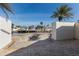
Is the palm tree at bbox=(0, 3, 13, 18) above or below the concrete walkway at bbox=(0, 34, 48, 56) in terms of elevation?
above

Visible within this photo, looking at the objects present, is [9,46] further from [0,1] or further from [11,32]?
[0,1]

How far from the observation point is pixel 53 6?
548 centimetres

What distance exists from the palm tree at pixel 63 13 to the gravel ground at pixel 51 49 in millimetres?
917

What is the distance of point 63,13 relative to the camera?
5836mm

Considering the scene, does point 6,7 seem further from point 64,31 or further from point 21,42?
point 64,31

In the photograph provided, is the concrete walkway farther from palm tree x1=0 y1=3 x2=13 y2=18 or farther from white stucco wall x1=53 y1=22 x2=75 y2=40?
palm tree x1=0 y1=3 x2=13 y2=18

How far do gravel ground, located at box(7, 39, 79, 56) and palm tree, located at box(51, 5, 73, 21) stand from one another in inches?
36.1

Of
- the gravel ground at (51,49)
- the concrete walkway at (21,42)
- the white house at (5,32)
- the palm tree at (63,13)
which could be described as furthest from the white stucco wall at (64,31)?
the white house at (5,32)

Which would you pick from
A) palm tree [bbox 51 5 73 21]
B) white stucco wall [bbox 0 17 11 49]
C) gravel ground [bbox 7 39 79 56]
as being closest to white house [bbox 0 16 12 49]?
white stucco wall [bbox 0 17 11 49]

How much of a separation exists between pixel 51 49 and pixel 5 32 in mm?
1713

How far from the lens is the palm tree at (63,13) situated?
18.3ft

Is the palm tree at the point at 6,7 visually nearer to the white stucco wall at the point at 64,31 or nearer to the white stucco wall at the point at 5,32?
the white stucco wall at the point at 5,32

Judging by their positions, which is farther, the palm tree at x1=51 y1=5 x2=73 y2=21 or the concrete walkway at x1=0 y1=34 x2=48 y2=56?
the concrete walkway at x1=0 y1=34 x2=48 y2=56

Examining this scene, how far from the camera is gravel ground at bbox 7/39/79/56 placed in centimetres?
544
